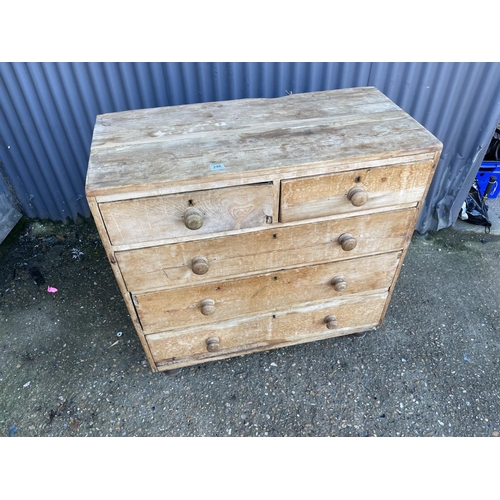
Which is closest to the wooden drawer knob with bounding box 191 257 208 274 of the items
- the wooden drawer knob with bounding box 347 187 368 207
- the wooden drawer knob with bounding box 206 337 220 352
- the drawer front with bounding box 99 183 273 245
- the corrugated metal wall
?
the drawer front with bounding box 99 183 273 245

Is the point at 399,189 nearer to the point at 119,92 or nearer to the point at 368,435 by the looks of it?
the point at 368,435

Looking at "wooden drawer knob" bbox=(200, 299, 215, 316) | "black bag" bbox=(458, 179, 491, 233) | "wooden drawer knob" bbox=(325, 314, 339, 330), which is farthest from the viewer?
"black bag" bbox=(458, 179, 491, 233)

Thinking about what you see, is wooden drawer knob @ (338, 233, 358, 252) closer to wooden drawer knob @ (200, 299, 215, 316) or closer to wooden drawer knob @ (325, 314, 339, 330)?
wooden drawer knob @ (325, 314, 339, 330)

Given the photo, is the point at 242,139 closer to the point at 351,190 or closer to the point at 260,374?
the point at 351,190

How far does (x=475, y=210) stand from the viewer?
326 cm

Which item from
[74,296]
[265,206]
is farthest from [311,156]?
[74,296]

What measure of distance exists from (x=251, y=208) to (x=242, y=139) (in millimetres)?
319

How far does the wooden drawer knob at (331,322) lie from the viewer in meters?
2.17

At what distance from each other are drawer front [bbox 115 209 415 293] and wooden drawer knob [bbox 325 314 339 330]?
431 millimetres

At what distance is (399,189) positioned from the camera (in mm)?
1706

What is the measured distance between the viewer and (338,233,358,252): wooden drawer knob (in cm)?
178

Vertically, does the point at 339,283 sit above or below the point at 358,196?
below

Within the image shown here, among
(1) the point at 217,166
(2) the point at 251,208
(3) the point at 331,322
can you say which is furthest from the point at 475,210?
(1) the point at 217,166

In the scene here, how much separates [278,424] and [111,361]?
108cm
